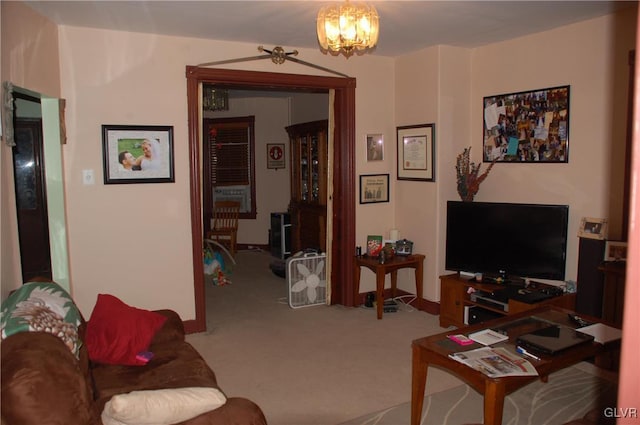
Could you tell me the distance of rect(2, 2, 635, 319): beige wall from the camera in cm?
385

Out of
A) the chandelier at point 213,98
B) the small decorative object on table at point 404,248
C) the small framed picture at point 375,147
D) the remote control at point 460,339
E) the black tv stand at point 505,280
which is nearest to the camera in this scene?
the remote control at point 460,339

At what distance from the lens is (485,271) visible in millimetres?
4375

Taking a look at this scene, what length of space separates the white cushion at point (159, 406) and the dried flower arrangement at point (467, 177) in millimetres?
3343

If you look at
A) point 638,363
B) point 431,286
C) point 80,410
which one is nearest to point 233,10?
point 80,410

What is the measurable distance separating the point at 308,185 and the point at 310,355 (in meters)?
3.84

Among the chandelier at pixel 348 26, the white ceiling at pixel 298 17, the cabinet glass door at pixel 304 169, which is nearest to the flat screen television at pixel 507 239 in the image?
the white ceiling at pixel 298 17

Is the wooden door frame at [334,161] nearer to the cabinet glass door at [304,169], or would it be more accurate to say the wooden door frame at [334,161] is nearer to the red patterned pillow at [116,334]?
the red patterned pillow at [116,334]

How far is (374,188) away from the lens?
206 inches

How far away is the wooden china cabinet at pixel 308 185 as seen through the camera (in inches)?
274

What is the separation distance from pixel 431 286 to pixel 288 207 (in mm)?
3759

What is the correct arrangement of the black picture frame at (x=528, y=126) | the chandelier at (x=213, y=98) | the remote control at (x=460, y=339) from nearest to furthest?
the remote control at (x=460, y=339) → the black picture frame at (x=528, y=126) → the chandelier at (x=213, y=98)

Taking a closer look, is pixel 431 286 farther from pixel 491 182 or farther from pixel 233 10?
pixel 233 10

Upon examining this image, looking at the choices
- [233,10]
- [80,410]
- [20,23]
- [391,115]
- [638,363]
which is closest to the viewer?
[638,363]

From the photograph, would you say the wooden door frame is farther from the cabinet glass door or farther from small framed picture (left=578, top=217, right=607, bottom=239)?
the cabinet glass door
